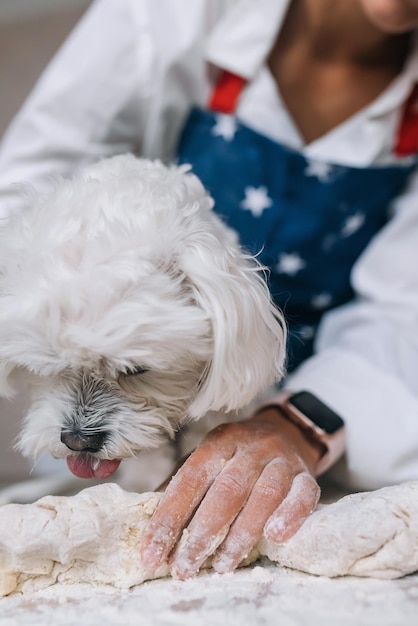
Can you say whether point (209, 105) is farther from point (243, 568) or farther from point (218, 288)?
point (243, 568)

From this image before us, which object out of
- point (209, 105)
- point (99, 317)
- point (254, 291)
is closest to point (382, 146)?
point (209, 105)

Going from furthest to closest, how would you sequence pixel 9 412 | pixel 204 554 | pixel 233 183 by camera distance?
pixel 233 183
pixel 9 412
pixel 204 554

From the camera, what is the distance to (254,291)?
2.32ft

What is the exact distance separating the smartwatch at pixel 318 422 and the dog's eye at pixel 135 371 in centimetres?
27

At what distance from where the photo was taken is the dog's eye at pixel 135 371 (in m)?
0.69

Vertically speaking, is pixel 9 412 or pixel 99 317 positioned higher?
pixel 99 317

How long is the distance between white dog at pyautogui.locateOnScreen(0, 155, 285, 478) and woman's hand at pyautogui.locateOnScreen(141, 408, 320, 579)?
55 millimetres

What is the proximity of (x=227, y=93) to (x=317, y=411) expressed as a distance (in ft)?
1.90

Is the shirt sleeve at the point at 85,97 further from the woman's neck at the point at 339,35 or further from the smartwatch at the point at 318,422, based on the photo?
the smartwatch at the point at 318,422

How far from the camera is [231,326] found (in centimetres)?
67

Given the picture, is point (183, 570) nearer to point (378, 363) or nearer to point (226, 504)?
point (226, 504)

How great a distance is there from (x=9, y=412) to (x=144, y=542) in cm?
42

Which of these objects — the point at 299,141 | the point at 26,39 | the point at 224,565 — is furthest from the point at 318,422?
the point at 26,39

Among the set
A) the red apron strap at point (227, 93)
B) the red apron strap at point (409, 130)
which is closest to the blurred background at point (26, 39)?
the red apron strap at point (227, 93)
